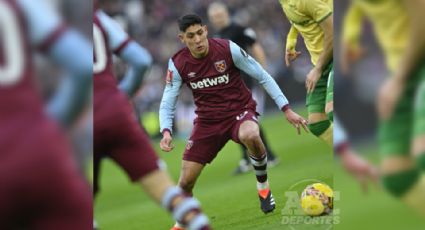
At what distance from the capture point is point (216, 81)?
14.4ft

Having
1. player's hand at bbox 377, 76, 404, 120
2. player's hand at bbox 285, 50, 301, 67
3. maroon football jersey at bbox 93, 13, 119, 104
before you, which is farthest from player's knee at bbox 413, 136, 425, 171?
maroon football jersey at bbox 93, 13, 119, 104

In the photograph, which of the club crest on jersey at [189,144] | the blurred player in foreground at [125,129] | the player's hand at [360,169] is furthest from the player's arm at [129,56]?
the player's hand at [360,169]

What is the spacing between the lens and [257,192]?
14.6 feet

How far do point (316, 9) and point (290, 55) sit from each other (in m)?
0.33

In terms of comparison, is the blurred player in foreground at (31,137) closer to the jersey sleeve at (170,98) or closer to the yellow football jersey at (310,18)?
the yellow football jersey at (310,18)

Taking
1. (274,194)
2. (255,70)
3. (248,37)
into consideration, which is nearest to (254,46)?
(248,37)

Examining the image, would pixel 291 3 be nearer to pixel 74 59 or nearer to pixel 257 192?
pixel 257 192

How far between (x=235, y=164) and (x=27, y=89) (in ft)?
9.68

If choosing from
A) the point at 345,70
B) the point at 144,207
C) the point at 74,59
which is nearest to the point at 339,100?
the point at 345,70

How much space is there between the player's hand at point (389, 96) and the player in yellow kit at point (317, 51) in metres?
0.71

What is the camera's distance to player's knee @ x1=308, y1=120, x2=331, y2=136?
4.11m

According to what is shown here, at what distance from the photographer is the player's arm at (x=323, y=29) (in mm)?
3965

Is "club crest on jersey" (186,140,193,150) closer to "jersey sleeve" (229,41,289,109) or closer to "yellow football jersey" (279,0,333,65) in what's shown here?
"jersey sleeve" (229,41,289,109)

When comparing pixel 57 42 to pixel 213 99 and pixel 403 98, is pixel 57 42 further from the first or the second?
pixel 213 99
